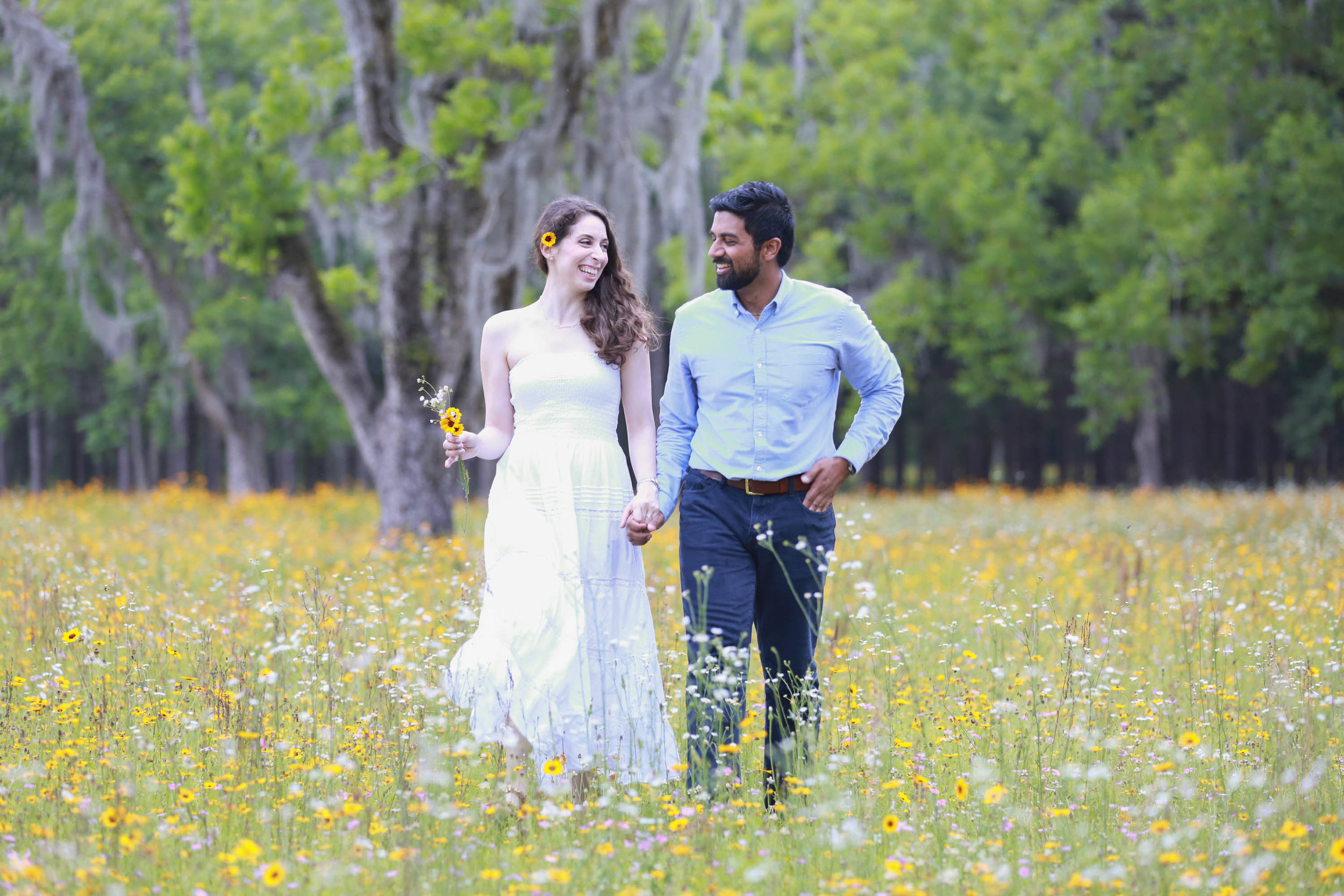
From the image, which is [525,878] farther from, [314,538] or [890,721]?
[314,538]

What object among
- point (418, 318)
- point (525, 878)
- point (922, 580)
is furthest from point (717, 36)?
point (525, 878)

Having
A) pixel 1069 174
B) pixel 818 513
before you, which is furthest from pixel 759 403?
pixel 1069 174

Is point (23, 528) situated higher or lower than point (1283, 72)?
lower

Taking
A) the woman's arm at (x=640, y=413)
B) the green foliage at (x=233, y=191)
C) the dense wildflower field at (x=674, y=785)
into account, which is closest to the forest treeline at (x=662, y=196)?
the green foliage at (x=233, y=191)

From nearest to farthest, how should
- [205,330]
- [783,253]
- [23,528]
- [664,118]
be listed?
[783,253]
[23,528]
[664,118]
[205,330]

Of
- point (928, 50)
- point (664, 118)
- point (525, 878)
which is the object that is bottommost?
point (525, 878)

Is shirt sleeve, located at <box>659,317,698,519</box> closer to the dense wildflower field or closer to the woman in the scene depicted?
the woman

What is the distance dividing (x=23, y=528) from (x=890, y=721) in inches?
340

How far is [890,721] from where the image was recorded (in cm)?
424

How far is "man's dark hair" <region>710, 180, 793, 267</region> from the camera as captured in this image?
3891 mm

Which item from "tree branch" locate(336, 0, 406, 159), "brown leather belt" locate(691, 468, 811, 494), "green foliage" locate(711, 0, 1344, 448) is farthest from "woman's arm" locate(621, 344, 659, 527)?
"green foliage" locate(711, 0, 1344, 448)

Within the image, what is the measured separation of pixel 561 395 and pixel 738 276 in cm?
71

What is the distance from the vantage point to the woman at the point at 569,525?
12.7ft

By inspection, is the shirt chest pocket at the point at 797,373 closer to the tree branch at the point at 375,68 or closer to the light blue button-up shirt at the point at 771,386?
the light blue button-up shirt at the point at 771,386
